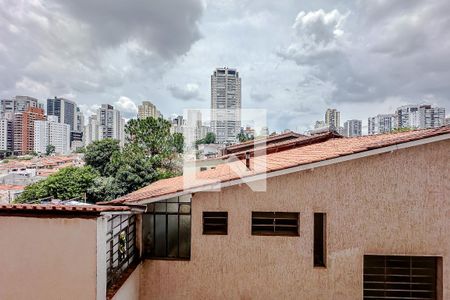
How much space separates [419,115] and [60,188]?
283 feet

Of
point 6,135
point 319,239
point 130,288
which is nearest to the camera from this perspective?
point 130,288

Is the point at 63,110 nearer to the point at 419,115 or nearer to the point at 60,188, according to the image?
the point at 60,188

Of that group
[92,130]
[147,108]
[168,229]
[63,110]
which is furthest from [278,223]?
[63,110]

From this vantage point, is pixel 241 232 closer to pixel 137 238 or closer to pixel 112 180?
pixel 137 238

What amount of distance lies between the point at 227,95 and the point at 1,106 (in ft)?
424

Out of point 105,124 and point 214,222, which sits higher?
point 105,124

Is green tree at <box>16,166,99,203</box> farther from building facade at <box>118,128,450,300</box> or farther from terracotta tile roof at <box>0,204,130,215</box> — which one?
terracotta tile roof at <box>0,204,130,215</box>

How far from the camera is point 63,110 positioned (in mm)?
159125

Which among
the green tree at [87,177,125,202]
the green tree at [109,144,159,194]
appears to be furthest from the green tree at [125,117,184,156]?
the green tree at [87,177,125,202]

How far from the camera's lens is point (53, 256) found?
5113 millimetres

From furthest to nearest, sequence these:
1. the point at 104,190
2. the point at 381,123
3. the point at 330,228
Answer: the point at 381,123 → the point at 104,190 → the point at 330,228

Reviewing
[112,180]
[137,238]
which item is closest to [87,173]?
[112,180]

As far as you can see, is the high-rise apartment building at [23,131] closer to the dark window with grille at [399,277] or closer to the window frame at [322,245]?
the window frame at [322,245]

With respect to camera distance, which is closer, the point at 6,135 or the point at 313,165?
the point at 313,165
